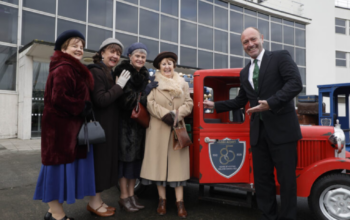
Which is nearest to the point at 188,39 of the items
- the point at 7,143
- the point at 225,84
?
the point at 7,143

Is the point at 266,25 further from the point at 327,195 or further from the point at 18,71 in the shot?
the point at 327,195

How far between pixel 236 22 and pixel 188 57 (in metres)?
4.94

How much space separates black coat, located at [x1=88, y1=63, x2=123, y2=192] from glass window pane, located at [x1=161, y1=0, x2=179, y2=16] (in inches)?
502

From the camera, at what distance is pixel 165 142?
3189mm

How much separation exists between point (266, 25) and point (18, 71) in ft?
53.9

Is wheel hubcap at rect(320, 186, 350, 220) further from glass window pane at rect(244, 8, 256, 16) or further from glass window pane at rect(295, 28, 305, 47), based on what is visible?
glass window pane at rect(295, 28, 305, 47)

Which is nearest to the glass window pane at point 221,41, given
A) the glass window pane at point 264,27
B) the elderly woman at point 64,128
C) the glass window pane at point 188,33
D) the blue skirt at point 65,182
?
the glass window pane at point 188,33

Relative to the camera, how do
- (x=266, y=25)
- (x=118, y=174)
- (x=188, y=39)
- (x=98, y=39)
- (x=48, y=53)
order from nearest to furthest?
1. (x=118, y=174)
2. (x=48, y=53)
3. (x=98, y=39)
4. (x=188, y=39)
5. (x=266, y=25)

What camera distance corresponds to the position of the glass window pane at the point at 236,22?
17.4 metres

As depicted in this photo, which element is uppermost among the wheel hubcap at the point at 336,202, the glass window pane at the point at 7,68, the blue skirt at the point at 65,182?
the glass window pane at the point at 7,68

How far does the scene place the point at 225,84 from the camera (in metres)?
3.83

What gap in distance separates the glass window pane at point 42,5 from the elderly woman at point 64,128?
33.9 feet

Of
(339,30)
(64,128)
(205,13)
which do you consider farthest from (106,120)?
(339,30)

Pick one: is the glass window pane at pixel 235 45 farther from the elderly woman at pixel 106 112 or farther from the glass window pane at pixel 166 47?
the elderly woman at pixel 106 112
